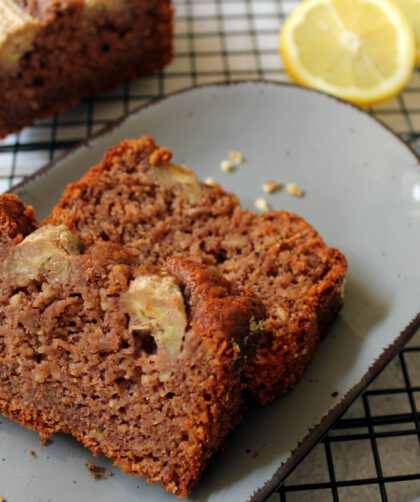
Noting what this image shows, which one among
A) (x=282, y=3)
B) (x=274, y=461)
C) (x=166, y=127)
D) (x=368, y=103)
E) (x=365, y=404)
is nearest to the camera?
(x=274, y=461)

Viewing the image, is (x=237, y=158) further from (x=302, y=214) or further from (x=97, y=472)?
(x=97, y=472)

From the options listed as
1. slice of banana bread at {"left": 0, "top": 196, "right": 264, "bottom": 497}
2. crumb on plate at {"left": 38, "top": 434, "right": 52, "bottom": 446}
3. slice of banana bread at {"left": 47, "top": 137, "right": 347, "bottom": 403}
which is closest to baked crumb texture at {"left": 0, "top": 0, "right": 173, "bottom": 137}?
slice of banana bread at {"left": 47, "top": 137, "right": 347, "bottom": 403}

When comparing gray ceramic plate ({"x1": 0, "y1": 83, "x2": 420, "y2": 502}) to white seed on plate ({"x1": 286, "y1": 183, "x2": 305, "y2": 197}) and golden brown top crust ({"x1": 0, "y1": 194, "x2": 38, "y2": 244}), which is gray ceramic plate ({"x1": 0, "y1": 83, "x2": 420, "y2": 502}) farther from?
golden brown top crust ({"x1": 0, "y1": 194, "x2": 38, "y2": 244})

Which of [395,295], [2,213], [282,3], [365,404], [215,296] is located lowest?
[365,404]

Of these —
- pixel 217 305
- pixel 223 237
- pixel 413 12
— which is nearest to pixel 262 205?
pixel 223 237

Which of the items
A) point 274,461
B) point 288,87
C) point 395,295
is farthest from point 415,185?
Answer: point 274,461

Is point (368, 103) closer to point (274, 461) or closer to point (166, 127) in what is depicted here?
point (166, 127)
